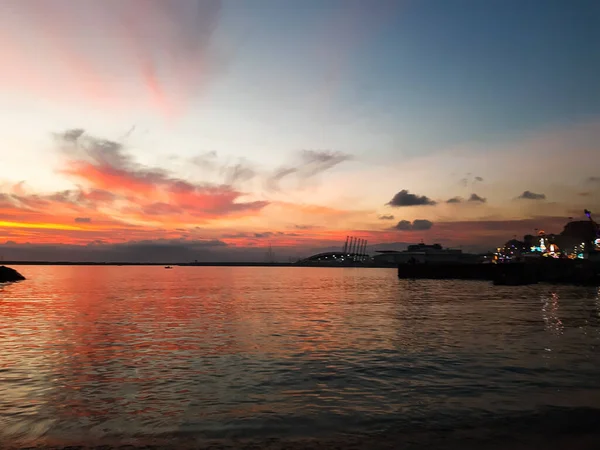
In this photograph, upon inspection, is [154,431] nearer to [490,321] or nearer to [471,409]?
[471,409]

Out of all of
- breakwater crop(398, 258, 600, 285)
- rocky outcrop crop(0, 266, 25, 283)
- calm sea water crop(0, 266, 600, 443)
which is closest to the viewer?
calm sea water crop(0, 266, 600, 443)

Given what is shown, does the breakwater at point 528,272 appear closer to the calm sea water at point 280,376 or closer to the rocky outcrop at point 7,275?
the calm sea water at point 280,376

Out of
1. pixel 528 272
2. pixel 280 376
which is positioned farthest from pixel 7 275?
pixel 528 272

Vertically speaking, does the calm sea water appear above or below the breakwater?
below

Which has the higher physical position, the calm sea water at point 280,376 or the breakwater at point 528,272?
the breakwater at point 528,272

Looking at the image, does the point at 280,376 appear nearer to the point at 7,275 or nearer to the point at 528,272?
the point at 528,272

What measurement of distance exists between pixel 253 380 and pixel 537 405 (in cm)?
923

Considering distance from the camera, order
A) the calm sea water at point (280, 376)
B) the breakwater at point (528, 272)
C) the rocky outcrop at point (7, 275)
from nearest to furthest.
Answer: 1. the calm sea water at point (280, 376)
2. the breakwater at point (528, 272)
3. the rocky outcrop at point (7, 275)

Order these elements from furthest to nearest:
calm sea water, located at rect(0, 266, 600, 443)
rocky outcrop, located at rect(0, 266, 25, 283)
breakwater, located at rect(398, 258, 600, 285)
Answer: rocky outcrop, located at rect(0, 266, 25, 283), breakwater, located at rect(398, 258, 600, 285), calm sea water, located at rect(0, 266, 600, 443)

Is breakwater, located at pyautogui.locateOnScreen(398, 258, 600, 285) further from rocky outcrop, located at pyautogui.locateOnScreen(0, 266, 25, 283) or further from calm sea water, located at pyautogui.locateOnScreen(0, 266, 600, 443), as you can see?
rocky outcrop, located at pyautogui.locateOnScreen(0, 266, 25, 283)

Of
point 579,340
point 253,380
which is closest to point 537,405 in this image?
point 253,380

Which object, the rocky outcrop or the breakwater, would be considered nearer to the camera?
the breakwater

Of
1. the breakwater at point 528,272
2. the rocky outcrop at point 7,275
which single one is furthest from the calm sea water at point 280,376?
the rocky outcrop at point 7,275

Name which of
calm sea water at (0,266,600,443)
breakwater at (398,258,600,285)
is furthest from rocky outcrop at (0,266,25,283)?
breakwater at (398,258,600,285)
